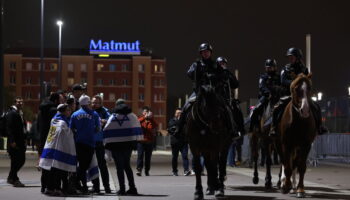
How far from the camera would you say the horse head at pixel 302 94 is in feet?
44.8

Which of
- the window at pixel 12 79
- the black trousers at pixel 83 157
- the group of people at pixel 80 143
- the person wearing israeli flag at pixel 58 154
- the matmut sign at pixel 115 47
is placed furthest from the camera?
the matmut sign at pixel 115 47

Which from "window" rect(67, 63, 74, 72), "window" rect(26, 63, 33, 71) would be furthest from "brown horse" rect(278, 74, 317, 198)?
"window" rect(26, 63, 33, 71)

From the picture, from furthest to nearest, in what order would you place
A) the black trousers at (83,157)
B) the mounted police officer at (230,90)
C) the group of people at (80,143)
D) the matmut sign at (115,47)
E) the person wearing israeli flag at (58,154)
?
1. the matmut sign at (115,47)
2. the black trousers at (83,157)
3. the group of people at (80,143)
4. the person wearing israeli flag at (58,154)
5. the mounted police officer at (230,90)

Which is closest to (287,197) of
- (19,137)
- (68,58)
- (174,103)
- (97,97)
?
(97,97)

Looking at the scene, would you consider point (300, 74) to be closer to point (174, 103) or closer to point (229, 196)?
point (229, 196)

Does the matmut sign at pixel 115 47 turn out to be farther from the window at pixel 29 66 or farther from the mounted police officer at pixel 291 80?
the mounted police officer at pixel 291 80

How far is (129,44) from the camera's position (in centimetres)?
14788

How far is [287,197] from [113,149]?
3.82m

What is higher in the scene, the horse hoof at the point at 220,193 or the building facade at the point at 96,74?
the building facade at the point at 96,74

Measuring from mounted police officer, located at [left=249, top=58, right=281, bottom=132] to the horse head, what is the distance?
5.31 ft

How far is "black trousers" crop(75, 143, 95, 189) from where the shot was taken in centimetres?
1493

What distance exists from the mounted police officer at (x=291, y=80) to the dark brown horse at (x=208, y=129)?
167 centimetres

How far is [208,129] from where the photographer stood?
1330cm

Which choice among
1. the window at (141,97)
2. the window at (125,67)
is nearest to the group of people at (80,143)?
the window at (125,67)
